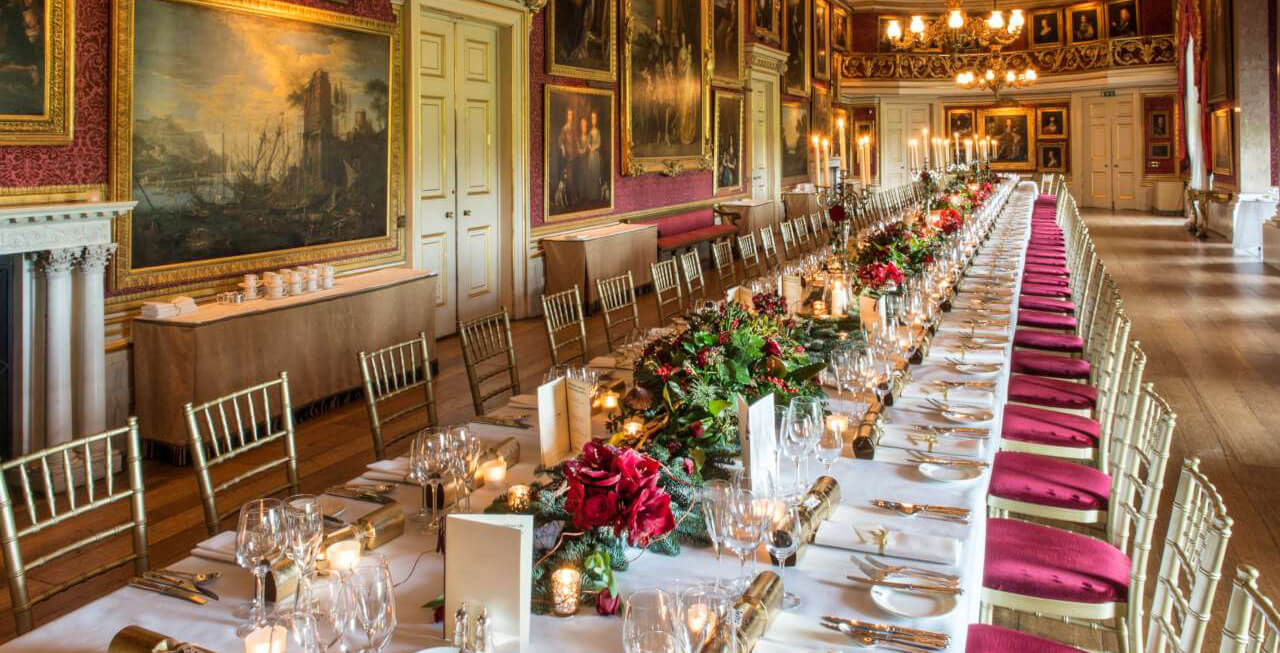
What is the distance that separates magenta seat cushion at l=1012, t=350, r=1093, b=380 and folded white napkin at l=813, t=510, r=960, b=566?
352cm

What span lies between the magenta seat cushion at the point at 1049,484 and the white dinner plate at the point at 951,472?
A: 65 cm

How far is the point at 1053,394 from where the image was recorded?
15.7 ft

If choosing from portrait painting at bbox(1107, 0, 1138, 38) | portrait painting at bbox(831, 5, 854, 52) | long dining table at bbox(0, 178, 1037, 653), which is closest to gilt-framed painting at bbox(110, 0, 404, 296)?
long dining table at bbox(0, 178, 1037, 653)

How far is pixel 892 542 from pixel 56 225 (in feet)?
14.0

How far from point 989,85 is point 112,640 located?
18.5 meters

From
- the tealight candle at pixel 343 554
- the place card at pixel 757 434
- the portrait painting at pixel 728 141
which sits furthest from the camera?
the portrait painting at pixel 728 141

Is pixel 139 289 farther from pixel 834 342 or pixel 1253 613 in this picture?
pixel 1253 613

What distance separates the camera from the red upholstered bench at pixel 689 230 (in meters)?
12.3

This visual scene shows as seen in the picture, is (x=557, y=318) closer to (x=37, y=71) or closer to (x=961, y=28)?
(x=37, y=71)

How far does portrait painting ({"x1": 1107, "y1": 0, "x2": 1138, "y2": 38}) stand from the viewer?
2362 centimetres

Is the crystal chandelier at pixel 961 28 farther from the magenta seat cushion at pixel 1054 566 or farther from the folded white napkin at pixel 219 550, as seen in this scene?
the folded white napkin at pixel 219 550

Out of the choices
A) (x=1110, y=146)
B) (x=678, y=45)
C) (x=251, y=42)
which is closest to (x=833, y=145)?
(x=1110, y=146)

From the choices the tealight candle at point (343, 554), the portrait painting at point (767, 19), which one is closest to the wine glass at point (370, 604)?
the tealight candle at point (343, 554)

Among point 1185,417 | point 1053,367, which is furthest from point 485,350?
point 1185,417
